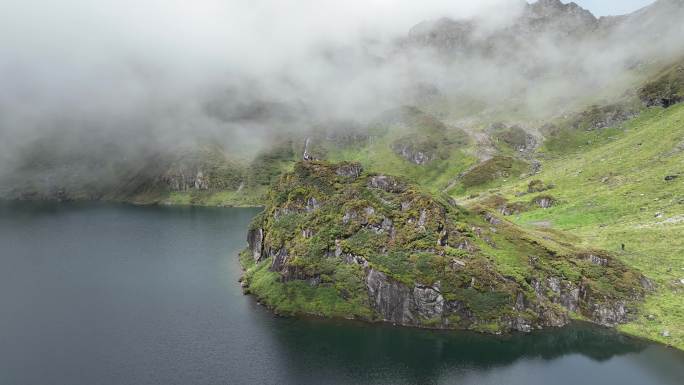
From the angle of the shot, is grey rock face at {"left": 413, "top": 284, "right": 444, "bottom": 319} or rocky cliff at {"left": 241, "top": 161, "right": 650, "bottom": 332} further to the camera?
grey rock face at {"left": 413, "top": 284, "right": 444, "bottom": 319}

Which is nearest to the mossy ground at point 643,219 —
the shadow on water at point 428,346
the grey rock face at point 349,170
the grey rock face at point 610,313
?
the grey rock face at point 610,313

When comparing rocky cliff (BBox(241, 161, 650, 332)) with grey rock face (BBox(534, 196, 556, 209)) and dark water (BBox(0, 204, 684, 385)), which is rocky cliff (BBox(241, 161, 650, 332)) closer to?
dark water (BBox(0, 204, 684, 385))

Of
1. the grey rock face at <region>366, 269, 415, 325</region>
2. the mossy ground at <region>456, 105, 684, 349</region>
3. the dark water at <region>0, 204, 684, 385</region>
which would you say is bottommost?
the dark water at <region>0, 204, 684, 385</region>

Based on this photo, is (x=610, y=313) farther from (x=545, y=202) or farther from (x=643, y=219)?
(x=545, y=202)

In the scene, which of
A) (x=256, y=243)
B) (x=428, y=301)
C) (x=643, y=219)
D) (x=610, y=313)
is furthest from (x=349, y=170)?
(x=643, y=219)

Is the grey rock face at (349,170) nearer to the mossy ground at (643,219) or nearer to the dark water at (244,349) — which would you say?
the dark water at (244,349)

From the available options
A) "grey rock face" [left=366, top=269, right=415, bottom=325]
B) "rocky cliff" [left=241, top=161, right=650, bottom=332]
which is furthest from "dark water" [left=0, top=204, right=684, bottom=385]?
"rocky cliff" [left=241, top=161, right=650, bottom=332]

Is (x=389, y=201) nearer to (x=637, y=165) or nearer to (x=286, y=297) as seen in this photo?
(x=286, y=297)

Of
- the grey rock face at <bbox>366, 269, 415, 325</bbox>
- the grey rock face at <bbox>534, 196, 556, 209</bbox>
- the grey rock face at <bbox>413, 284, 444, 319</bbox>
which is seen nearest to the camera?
the grey rock face at <bbox>413, 284, 444, 319</bbox>
